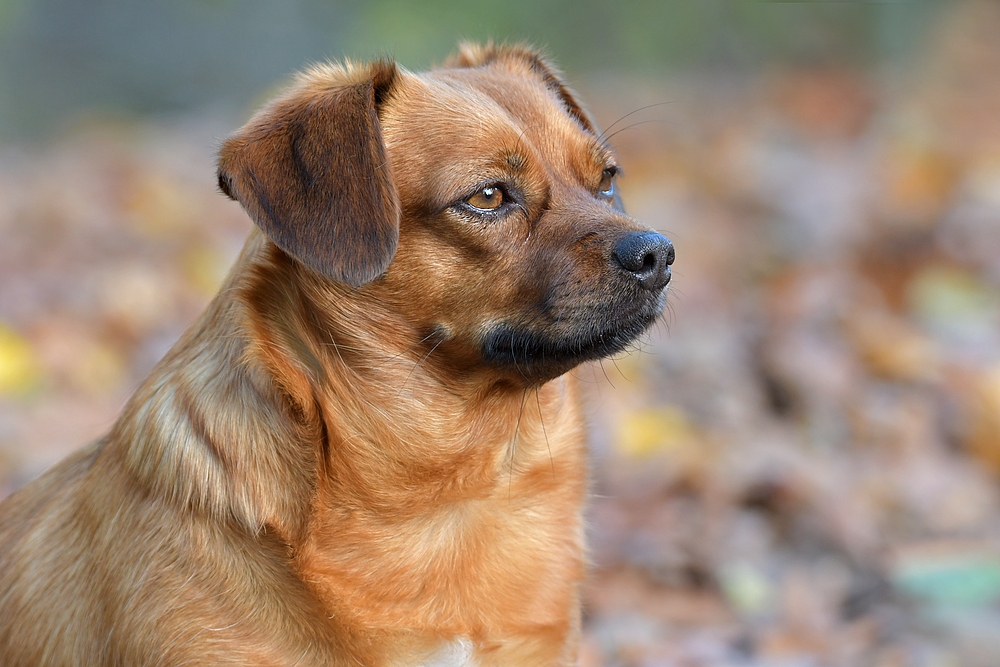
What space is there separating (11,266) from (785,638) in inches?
239

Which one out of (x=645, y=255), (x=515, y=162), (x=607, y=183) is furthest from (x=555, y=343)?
(x=607, y=183)

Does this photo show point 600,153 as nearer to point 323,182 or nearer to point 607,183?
point 607,183

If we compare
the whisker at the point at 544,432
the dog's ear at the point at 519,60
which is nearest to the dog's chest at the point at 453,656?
the whisker at the point at 544,432

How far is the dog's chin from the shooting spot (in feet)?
10.9

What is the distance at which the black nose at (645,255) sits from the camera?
10.9 feet

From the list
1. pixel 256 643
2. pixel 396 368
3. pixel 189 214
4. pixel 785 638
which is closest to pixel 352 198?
pixel 396 368

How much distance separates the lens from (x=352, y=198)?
3.19 meters

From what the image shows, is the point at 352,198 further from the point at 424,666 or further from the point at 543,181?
the point at 424,666

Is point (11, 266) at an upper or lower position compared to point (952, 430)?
lower

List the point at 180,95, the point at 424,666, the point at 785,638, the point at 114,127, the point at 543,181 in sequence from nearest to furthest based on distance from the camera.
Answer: the point at 424,666 → the point at 543,181 → the point at 785,638 → the point at 114,127 → the point at 180,95

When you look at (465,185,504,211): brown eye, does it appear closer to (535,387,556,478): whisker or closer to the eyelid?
the eyelid

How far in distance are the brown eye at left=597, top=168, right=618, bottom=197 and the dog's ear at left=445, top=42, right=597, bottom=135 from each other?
44 cm

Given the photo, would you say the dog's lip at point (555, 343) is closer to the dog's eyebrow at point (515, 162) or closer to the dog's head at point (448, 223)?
the dog's head at point (448, 223)

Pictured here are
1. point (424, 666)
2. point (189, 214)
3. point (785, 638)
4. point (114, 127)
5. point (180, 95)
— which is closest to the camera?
point (424, 666)
